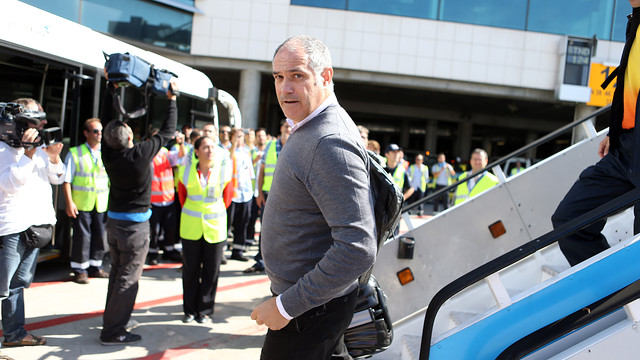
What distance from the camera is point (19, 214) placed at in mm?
3631

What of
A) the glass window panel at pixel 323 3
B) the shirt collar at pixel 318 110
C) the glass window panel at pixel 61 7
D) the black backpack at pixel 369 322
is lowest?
the black backpack at pixel 369 322

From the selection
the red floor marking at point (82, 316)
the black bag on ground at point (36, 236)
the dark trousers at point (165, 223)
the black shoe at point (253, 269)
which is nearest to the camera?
the black bag on ground at point (36, 236)

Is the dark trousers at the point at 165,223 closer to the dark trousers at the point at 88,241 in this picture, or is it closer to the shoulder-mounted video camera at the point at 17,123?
the dark trousers at the point at 88,241

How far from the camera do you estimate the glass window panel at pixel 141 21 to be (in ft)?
48.1

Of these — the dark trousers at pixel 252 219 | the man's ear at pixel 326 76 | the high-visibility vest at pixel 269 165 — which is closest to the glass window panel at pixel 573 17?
the dark trousers at pixel 252 219

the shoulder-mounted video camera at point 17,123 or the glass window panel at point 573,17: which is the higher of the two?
the glass window panel at point 573,17

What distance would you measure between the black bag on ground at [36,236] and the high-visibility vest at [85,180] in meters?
1.90

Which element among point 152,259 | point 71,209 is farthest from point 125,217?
point 152,259

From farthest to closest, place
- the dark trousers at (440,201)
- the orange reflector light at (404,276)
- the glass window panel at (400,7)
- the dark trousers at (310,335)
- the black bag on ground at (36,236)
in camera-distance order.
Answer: the glass window panel at (400,7)
the dark trousers at (440,201)
the orange reflector light at (404,276)
the black bag on ground at (36,236)
the dark trousers at (310,335)

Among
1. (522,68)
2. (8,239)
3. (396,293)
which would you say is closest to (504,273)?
(396,293)

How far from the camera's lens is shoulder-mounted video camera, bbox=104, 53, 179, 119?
12.5 feet

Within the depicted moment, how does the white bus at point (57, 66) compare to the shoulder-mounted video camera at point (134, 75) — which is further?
the white bus at point (57, 66)

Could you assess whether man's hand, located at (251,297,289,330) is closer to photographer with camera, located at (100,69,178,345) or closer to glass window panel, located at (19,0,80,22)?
photographer with camera, located at (100,69,178,345)

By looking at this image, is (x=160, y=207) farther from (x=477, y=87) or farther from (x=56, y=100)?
(x=477, y=87)
